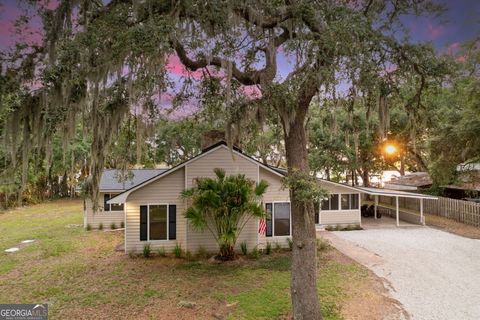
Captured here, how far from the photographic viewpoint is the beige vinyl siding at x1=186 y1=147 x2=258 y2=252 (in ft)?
39.5

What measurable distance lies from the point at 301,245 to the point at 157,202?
22.8 feet

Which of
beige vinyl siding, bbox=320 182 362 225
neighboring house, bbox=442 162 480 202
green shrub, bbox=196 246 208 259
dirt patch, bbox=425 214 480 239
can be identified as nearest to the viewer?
green shrub, bbox=196 246 208 259

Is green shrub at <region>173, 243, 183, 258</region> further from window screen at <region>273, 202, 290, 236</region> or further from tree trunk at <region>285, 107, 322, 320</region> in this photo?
tree trunk at <region>285, 107, 322, 320</region>

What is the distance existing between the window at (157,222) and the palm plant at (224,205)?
159 cm

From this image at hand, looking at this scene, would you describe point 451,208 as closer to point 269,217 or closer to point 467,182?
point 467,182

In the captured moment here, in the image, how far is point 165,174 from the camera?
1202cm

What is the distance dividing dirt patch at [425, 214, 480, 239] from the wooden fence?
353 millimetres

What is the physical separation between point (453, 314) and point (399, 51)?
578 centimetres

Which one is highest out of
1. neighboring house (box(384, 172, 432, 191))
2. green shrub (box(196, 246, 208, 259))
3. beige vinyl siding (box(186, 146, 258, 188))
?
beige vinyl siding (box(186, 146, 258, 188))

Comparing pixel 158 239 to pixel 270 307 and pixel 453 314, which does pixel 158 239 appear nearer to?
pixel 270 307

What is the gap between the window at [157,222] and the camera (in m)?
12.1

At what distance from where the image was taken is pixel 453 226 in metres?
16.8

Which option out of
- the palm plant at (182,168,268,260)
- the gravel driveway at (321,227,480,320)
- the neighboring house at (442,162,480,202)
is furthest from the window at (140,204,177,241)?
the neighboring house at (442,162,480,202)

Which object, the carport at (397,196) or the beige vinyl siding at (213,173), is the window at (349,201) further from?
the beige vinyl siding at (213,173)
